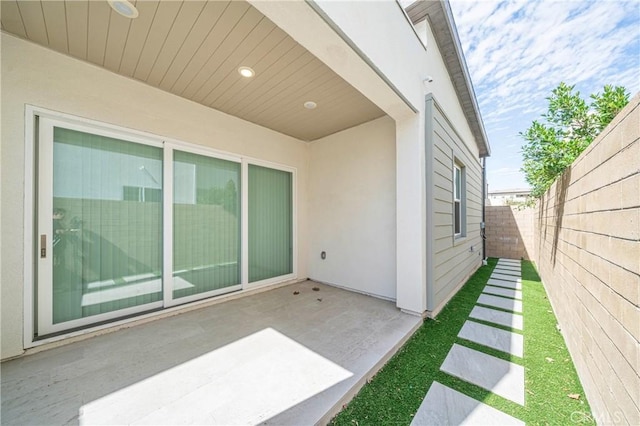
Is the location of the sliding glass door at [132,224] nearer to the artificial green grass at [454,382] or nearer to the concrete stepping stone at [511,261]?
the artificial green grass at [454,382]

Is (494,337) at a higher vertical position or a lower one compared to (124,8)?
lower

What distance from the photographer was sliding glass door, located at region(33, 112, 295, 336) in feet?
8.05

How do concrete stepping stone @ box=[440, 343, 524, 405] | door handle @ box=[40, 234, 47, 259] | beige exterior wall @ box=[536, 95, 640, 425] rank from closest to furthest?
1. beige exterior wall @ box=[536, 95, 640, 425]
2. concrete stepping stone @ box=[440, 343, 524, 405]
3. door handle @ box=[40, 234, 47, 259]

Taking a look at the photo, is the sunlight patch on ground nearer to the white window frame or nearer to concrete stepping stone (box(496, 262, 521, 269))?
the white window frame

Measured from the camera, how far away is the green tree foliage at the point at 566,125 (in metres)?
2.45

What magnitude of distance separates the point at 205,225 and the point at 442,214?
3.66 meters

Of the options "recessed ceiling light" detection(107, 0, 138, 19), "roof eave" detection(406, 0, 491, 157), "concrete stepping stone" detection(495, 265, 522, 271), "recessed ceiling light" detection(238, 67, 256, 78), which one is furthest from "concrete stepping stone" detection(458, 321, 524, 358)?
"concrete stepping stone" detection(495, 265, 522, 271)

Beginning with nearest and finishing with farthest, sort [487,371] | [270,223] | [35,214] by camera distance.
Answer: [487,371] < [35,214] < [270,223]

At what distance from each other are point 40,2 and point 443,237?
4967 mm

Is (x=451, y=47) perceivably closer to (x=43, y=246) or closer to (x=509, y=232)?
(x=43, y=246)

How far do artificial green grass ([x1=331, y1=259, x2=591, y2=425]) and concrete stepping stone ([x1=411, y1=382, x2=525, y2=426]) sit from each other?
0.17 ft

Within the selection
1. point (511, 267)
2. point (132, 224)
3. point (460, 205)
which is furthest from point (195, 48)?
point (511, 267)

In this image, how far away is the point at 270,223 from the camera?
446 centimetres

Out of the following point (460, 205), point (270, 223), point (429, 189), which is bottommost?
point (270, 223)
